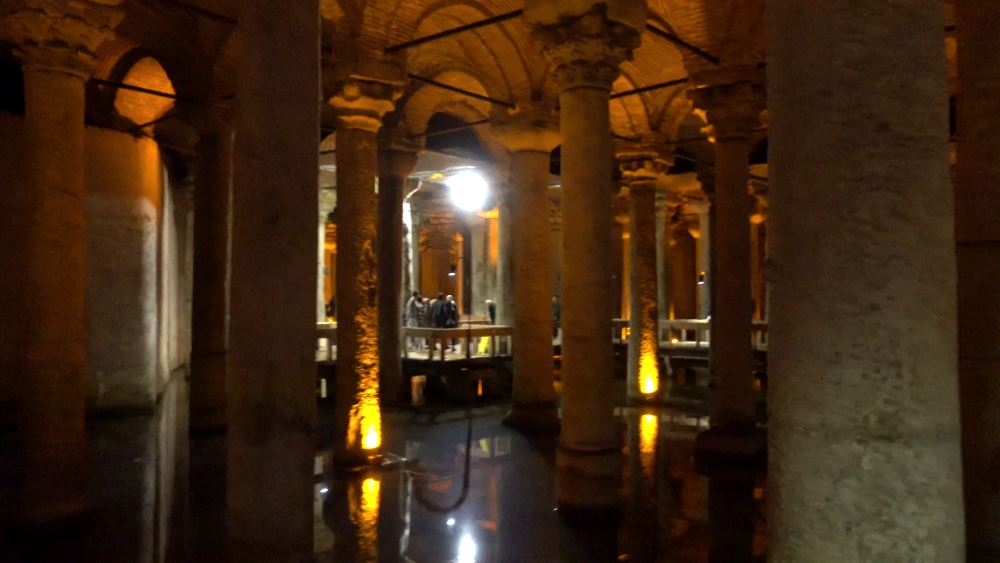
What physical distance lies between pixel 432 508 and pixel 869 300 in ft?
17.4

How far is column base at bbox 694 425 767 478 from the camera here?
8.02m

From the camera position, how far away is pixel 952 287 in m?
1.96

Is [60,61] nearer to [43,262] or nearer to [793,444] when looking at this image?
[43,262]

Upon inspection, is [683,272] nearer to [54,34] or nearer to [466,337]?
[466,337]

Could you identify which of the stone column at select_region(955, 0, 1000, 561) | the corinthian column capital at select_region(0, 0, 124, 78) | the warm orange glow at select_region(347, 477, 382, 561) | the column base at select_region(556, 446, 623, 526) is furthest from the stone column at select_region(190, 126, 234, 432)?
the stone column at select_region(955, 0, 1000, 561)

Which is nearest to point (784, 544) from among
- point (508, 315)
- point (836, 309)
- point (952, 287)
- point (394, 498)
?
point (836, 309)

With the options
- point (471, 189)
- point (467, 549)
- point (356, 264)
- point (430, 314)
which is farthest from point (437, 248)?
point (467, 549)

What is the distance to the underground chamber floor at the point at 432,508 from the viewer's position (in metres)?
5.39

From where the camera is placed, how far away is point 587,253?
5.98 meters

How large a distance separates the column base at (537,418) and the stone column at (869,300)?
7890 millimetres

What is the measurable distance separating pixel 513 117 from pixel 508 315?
6020 millimetres

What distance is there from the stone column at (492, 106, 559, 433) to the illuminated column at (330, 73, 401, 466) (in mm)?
2333

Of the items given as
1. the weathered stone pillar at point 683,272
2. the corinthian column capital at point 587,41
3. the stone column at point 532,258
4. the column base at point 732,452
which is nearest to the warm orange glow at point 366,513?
the stone column at point 532,258

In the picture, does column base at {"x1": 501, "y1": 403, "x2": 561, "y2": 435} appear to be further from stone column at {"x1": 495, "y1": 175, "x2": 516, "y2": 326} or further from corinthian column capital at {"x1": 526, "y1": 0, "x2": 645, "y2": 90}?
corinthian column capital at {"x1": 526, "y1": 0, "x2": 645, "y2": 90}
